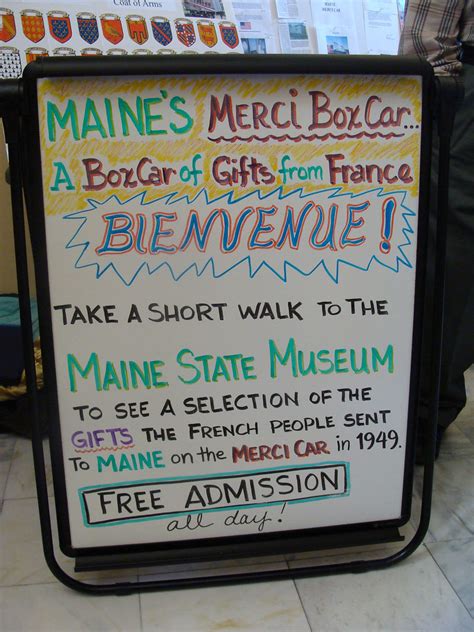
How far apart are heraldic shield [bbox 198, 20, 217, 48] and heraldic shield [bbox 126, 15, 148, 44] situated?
0.19 m

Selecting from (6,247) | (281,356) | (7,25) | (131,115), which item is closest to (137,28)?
(7,25)

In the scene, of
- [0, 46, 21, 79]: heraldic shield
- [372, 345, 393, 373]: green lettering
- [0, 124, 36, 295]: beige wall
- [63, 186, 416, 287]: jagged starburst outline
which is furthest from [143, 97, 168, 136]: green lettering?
[0, 124, 36, 295]: beige wall

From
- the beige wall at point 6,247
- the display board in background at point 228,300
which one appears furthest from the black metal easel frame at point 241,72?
the beige wall at point 6,247

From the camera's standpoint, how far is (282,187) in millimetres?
1388

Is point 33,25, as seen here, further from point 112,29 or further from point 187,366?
point 187,366

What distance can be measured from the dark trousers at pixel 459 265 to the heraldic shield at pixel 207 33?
939 mm

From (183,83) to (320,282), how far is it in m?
0.48

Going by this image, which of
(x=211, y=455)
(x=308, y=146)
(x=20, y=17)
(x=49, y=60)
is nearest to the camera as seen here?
(x=49, y=60)

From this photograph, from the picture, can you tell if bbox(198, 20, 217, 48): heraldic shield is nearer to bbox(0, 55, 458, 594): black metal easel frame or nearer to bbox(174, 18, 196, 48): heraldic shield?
bbox(174, 18, 196, 48): heraldic shield

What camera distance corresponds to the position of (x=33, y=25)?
2.29 meters

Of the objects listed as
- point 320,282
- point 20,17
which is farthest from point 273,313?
point 20,17

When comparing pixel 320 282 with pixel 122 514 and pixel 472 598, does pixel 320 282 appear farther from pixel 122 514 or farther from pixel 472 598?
pixel 472 598

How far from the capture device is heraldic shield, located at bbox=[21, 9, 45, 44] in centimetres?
228

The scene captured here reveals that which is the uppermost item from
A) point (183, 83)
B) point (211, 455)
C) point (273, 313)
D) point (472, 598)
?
point (183, 83)
